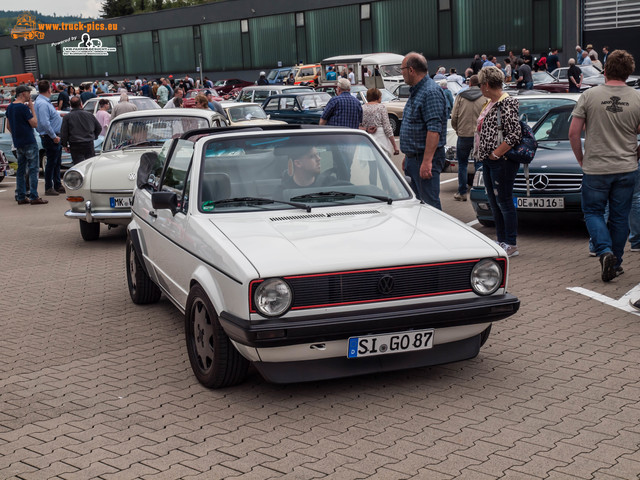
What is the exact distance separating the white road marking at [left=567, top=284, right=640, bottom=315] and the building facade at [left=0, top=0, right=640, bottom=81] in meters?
38.9

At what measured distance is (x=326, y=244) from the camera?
485 cm

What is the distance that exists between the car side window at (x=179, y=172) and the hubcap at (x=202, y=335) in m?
0.83

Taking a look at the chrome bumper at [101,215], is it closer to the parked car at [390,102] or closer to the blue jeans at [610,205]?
the blue jeans at [610,205]

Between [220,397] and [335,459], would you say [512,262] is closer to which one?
[220,397]

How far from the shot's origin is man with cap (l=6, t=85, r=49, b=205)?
574 inches

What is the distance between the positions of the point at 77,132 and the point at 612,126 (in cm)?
998

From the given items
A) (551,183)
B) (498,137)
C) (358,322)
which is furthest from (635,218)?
(358,322)

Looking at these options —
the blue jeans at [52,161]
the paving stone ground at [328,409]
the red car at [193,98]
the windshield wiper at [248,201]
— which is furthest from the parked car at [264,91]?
the windshield wiper at [248,201]

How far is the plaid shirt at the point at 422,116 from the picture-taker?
8398 mm

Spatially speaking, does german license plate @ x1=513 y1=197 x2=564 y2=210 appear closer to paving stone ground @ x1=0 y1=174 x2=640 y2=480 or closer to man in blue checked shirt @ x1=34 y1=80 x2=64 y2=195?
paving stone ground @ x1=0 y1=174 x2=640 y2=480

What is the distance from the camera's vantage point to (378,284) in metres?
4.70

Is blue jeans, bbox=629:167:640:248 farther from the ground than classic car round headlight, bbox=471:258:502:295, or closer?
closer

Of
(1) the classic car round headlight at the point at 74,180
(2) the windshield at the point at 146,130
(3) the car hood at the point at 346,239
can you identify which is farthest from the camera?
(2) the windshield at the point at 146,130

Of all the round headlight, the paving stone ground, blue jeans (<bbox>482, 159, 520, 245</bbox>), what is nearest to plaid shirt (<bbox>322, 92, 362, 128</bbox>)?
blue jeans (<bbox>482, 159, 520, 245</bbox>)
